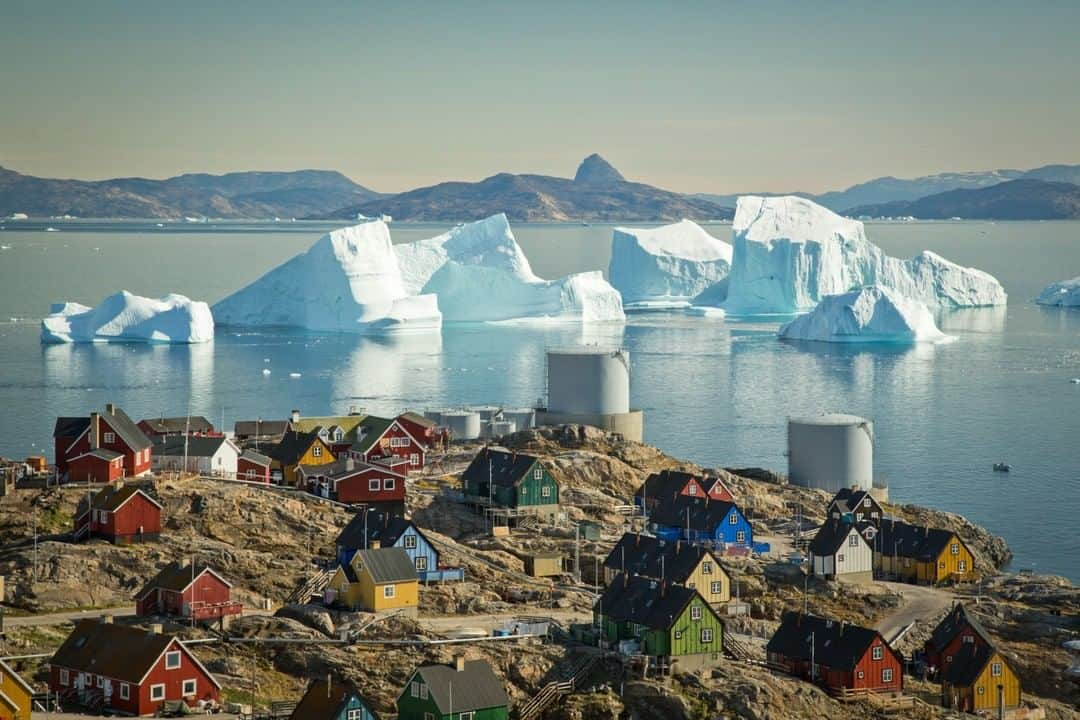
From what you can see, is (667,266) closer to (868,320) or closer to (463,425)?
(868,320)

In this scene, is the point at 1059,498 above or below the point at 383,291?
below

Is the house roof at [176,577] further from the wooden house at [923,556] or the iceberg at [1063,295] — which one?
the iceberg at [1063,295]

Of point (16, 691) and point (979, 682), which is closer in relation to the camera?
point (16, 691)

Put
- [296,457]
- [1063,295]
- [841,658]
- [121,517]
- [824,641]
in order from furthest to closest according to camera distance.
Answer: [1063,295]
[296,457]
[121,517]
[824,641]
[841,658]

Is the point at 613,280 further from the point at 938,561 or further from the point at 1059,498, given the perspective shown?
the point at 938,561

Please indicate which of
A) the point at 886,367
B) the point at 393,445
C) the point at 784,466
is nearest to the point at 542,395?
the point at 784,466

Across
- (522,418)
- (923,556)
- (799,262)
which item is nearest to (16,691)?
(923,556)

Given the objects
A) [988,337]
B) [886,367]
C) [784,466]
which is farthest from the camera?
[988,337]
